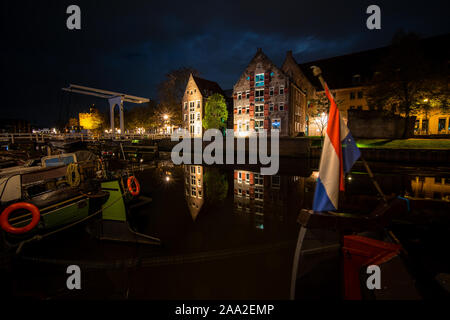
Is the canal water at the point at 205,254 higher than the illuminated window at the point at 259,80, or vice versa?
the illuminated window at the point at 259,80

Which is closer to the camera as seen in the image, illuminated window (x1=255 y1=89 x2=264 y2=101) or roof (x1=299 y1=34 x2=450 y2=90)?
roof (x1=299 y1=34 x2=450 y2=90)

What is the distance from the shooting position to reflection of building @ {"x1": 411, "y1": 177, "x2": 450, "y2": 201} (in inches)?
467

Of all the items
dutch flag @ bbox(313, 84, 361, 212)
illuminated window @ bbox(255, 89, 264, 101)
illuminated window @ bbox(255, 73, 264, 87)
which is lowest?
dutch flag @ bbox(313, 84, 361, 212)

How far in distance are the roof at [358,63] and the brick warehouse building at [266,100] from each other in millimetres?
11673

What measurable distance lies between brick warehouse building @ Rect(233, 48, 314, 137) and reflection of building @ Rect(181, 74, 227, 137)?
10.5 metres

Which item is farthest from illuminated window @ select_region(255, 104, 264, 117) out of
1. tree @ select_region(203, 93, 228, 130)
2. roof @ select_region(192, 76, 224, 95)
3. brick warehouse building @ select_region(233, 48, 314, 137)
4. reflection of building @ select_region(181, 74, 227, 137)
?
roof @ select_region(192, 76, 224, 95)

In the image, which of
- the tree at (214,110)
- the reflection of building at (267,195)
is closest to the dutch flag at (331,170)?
the reflection of building at (267,195)

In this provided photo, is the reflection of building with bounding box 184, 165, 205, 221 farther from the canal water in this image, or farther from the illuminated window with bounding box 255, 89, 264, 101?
the illuminated window with bounding box 255, 89, 264, 101

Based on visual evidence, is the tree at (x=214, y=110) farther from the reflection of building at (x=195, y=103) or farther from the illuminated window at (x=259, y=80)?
the reflection of building at (x=195, y=103)

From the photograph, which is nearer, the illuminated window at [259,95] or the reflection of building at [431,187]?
the reflection of building at [431,187]

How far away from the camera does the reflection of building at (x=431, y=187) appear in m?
11.9

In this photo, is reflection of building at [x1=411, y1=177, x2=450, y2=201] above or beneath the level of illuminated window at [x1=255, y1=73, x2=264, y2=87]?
beneath
